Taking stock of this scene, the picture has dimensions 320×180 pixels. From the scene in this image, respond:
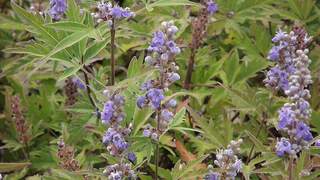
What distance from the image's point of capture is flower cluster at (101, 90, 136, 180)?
2355 mm

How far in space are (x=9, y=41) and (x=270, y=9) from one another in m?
1.86

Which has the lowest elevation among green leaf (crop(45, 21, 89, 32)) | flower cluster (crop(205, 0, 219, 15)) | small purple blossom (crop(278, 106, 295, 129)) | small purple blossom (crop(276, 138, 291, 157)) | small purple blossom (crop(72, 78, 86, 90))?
small purple blossom (crop(72, 78, 86, 90))

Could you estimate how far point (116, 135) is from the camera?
2389mm

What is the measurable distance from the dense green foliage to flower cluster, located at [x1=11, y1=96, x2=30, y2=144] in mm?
61

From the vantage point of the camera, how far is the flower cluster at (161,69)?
2.27 m

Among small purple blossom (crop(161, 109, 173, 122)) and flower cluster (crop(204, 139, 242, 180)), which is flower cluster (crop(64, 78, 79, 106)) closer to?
small purple blossom (crop(161, 109, 173, 122))

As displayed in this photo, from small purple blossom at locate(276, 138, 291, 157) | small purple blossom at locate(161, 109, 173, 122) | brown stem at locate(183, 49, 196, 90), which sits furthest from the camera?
brown stem at locate(183, 49, 196, 90)

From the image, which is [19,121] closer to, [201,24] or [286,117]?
[201,24]

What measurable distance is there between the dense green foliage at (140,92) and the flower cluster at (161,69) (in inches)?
3.3

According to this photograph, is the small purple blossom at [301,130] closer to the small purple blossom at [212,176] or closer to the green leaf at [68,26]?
the small purple blossom at [212,176]

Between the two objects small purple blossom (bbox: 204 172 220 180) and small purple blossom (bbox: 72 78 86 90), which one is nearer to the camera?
small purple blossom (bbox: 204 172 220 180)

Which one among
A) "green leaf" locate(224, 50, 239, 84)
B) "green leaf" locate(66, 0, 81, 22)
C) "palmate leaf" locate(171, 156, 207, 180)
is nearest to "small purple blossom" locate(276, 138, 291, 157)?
"palmate leaf" locate(171, 156, 207, 180)

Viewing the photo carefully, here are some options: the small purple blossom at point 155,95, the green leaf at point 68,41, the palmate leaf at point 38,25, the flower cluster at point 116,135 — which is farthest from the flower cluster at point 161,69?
the palmate leaf at point 38,25

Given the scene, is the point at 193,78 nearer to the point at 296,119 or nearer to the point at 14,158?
the point at 14,158
